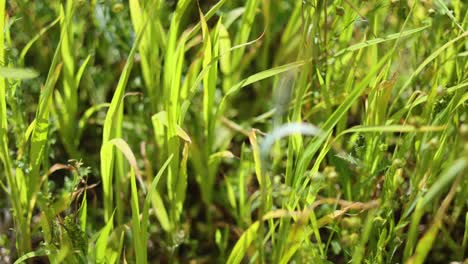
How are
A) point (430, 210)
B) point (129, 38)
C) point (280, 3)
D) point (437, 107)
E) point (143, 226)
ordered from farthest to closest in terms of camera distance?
1. point (280, 3)
2. point (129, 38)
3. point (430, 210)
4. point (437, 107)
5. point (143, 226)

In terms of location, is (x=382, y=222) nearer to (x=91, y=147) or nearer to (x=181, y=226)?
(x=181, y=226)

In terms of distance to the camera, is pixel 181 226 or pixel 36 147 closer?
pixel 36 147

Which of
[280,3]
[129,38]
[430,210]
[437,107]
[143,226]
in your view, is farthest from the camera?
[280,3]

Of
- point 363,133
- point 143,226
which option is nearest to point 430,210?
point 363,133

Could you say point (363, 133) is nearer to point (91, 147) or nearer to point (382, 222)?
point (382, 222)

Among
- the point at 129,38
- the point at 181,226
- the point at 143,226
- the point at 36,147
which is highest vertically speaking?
the point at 129,38

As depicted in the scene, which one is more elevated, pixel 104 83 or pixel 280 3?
pixel 280 3

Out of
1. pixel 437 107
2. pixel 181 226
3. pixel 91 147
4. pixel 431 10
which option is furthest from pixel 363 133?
pixel 91 147
